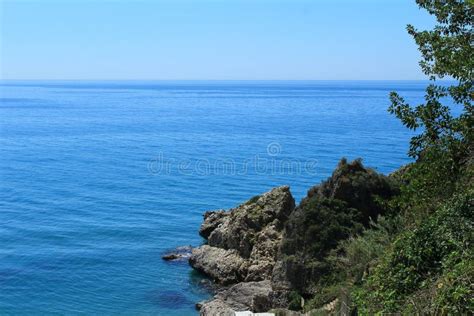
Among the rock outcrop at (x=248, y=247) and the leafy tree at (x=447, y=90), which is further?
the rock outcrop at (x=248, y=247)

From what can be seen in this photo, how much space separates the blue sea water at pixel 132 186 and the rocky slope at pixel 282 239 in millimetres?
2384

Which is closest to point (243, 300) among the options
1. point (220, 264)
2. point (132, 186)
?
point (220, 264)

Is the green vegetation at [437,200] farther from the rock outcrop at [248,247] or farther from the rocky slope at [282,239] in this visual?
the rock outcrop at [248,247]

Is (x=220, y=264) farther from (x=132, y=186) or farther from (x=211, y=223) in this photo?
(x=132, y=186)

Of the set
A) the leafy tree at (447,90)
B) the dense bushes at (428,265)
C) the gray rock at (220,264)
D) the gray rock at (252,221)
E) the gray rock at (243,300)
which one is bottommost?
the gray rock at (220,264)

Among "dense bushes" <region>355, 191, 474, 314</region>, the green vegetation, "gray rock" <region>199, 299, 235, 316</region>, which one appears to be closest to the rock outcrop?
"gray rock" <region>199, 299, 235, 316</region>

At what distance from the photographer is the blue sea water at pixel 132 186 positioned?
3414cm

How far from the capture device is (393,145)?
270ft

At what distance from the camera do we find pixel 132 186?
62969mm

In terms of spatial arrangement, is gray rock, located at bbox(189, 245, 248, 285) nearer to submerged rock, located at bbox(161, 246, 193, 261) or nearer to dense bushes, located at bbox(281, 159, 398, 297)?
submerged rock, located at bbox(161, 246, 193, 261)

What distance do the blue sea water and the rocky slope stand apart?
7.82 feet

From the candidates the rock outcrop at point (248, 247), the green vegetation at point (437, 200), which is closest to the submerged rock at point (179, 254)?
the rock outcrop at point (248, 247)

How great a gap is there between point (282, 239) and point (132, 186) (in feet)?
110

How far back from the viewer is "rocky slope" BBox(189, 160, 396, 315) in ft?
96.6
